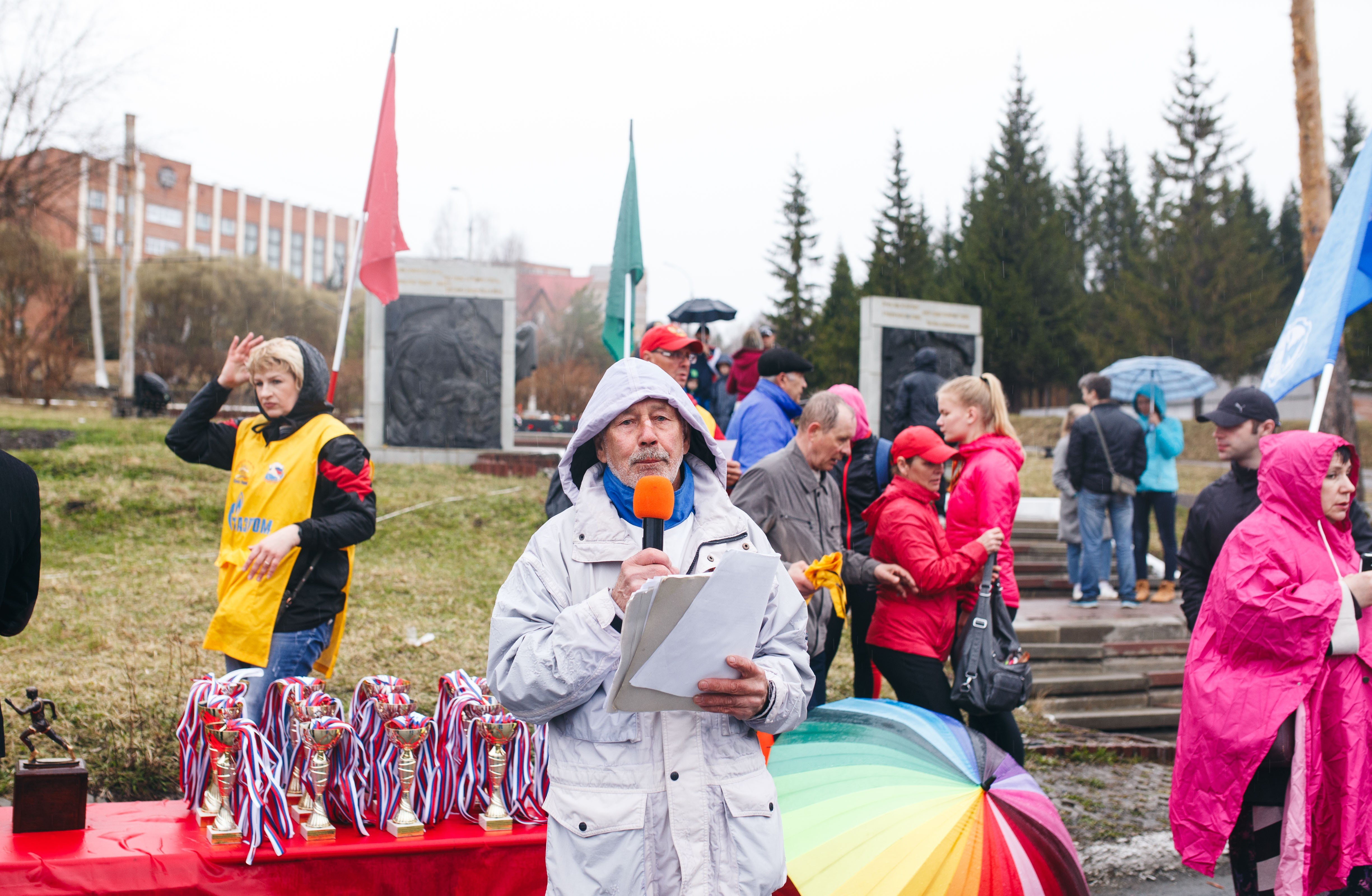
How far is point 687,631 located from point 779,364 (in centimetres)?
411

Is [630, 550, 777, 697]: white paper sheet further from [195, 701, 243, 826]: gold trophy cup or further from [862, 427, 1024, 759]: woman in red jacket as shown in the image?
[862, 427, 1024, 759]: woman in red jacket

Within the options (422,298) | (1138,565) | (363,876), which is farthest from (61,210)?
(363,876)

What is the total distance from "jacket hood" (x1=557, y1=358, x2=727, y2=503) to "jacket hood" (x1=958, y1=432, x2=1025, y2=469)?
8.31ft

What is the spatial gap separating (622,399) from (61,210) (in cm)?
2842

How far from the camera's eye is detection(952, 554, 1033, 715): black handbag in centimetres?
432

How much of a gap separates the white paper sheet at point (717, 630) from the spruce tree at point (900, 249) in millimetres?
45161

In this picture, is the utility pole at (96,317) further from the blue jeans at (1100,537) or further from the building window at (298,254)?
the building window at (298,254)

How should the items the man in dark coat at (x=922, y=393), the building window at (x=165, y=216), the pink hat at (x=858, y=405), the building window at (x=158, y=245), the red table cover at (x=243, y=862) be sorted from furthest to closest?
the building window at (x=165, y=216), the building window at (x=158, y=245), the man in dark coat at (x=922, y=393), the pink hat at (x=858, y=405), the red table cover at (x=243, y=862)

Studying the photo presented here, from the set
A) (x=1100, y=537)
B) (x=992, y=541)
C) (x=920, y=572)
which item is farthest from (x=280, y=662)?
(x=1100, y=537)

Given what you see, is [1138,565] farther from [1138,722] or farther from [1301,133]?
[1301,133]

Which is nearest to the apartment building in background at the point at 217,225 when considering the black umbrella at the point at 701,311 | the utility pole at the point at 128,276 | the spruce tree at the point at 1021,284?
the utility pole at the point at 128,276

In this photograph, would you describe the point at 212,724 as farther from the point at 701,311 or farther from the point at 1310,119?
the point at 1310,119

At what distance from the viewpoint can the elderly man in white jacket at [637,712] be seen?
2.12 m

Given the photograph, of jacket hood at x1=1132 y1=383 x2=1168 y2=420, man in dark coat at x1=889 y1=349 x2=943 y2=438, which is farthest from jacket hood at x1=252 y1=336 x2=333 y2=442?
jacket hood at x1=1132 y1=383 x2=1168 y2=420
